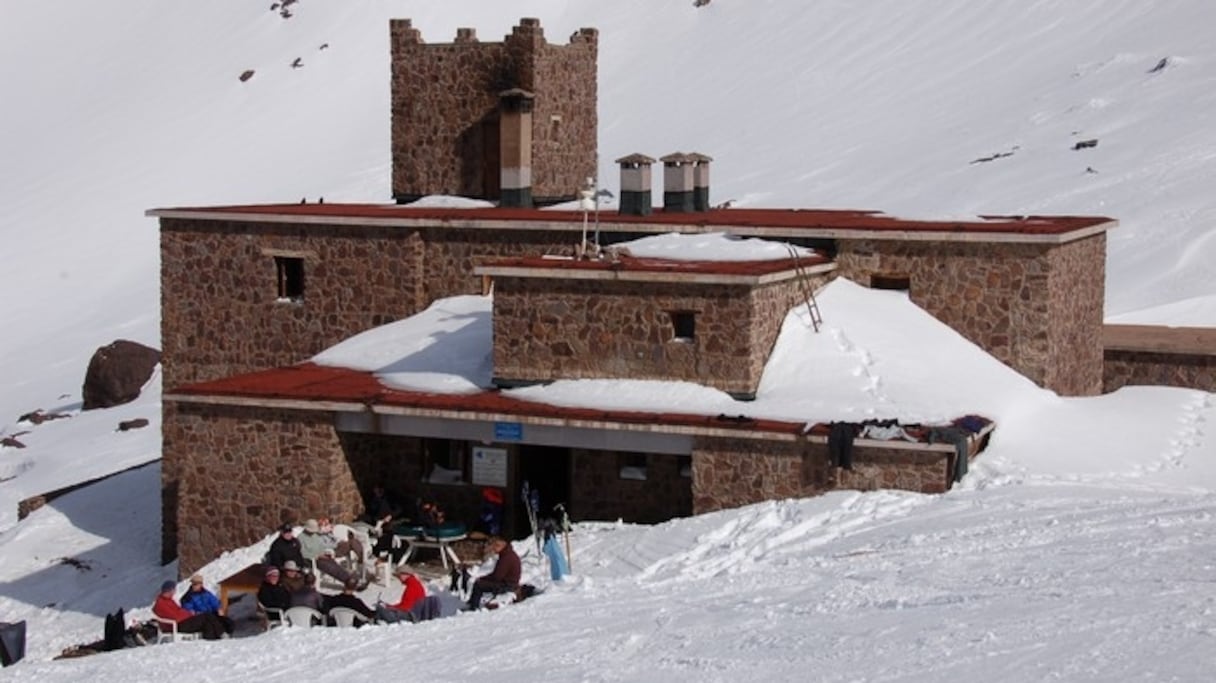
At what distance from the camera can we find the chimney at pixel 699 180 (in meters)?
30.7

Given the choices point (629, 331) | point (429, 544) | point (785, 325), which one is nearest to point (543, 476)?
point (429, 544)

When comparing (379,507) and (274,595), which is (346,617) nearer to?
(274,595)

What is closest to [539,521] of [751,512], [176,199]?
[751,512]

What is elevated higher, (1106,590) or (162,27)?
(162,27)

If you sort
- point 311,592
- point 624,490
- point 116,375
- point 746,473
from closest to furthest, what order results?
1. point 311,592
2. point 746,473
3. point 624,490
4. point 116,375

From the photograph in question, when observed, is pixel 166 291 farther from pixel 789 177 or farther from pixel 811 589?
pixel 789 177

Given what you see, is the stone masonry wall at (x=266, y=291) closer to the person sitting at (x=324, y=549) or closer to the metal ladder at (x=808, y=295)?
the metal ladder at (x=808, y=295)

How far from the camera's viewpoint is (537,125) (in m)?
33.4

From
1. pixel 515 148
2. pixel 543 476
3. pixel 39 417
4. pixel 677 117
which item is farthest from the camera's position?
pixel 677 117

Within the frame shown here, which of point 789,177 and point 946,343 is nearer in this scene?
point 946,343

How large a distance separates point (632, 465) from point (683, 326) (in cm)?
183

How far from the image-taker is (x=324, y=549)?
22.7 meters

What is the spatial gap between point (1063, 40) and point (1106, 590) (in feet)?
150

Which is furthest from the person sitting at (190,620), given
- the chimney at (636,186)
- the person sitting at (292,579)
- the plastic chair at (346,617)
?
the chimney at (636,186)
